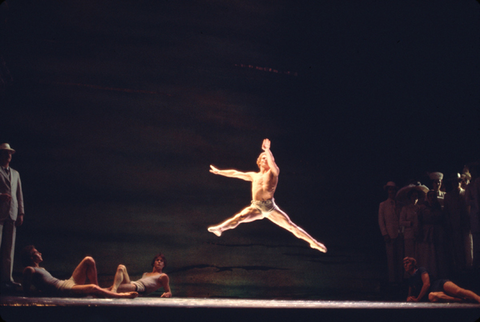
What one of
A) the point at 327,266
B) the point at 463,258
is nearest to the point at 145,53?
the point at 327,266

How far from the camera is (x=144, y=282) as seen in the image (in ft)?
16.9

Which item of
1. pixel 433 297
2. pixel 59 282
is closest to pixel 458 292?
pixel 433 297

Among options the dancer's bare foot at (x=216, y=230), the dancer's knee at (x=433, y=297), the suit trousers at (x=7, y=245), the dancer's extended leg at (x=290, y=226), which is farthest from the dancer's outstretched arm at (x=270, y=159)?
the suit trousers at (x=7, y=245)

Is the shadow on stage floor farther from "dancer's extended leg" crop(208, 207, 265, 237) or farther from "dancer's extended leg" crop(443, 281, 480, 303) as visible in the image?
"dancer's extended leg" crop(208, 207, 265, 237)

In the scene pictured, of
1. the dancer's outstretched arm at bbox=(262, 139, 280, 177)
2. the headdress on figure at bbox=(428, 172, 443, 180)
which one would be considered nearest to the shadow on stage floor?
the dancer's outstretched arm at bbox=(262, 139, 280, 177)

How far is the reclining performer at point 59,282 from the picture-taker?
4.66m

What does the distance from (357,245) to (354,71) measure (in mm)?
2699

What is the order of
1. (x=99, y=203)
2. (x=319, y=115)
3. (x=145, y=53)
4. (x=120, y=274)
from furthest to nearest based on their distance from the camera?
(x=319, y=115), (x=145, y=53), (x=99, y=203), (x=120, y=274)

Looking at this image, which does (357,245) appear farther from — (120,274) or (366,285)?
(120,274)

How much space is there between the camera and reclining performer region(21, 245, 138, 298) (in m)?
4.66

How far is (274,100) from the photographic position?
22.3 ft

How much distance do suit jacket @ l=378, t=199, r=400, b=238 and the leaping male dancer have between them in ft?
3.25

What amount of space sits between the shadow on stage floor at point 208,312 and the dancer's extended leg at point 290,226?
5.25ft

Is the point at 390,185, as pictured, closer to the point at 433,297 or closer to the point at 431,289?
the point at 431,289
